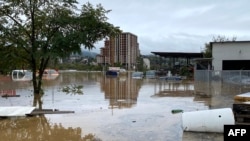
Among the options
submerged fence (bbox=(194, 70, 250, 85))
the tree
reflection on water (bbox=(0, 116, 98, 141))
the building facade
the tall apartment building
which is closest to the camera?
reflection on water (bbox=(0, 116, 98, 141))

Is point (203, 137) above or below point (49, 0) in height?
below

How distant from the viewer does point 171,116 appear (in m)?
16.0

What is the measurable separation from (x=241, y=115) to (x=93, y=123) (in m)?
5.08

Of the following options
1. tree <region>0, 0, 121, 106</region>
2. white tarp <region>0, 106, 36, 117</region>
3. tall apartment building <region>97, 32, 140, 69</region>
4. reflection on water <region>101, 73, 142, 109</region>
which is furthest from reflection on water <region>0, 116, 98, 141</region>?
tall apartment building <region>97, 32, 140, 69</region>

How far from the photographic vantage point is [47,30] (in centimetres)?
1580

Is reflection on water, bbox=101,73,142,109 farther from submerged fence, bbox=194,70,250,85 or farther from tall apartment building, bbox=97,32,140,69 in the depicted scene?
tall apartment building, bbox=97,32,140,69

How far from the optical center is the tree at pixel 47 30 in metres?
13.9

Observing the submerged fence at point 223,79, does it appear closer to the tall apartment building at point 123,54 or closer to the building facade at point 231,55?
the building facade at point 231,55

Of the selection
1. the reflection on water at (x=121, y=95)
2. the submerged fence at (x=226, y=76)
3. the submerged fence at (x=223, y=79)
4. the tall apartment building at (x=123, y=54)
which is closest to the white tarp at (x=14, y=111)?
the reflection on water at (x=121, y=95)

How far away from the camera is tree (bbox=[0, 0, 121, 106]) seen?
1388 cm

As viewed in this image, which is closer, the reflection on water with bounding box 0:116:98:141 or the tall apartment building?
the reflection on water with bounding box 0:116:98:141

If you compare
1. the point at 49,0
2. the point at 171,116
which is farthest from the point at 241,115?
the point at 49,0

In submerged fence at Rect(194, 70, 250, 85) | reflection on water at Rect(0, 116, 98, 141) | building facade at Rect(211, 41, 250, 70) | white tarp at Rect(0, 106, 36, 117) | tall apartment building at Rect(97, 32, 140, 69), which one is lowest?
reflection on water at Rect(0, 116, 98, 141)

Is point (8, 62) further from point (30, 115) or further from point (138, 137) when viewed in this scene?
point (138, 137)
